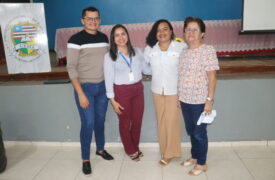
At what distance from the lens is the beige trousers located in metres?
2.03

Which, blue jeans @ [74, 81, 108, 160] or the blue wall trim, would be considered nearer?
blue jeans @ [74, 81, 108, 160]

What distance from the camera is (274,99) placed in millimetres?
2396

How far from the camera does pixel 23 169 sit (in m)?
2.25

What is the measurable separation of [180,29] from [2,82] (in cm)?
276

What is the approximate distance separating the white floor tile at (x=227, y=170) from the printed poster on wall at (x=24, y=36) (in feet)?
6.35

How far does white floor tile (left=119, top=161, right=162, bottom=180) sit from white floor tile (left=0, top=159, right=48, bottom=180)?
0.81 m

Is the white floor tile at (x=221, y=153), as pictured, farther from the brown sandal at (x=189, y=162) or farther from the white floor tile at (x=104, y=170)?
the white floor tile at (x=104, y=170)

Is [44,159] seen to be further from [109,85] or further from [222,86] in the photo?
[222,86]

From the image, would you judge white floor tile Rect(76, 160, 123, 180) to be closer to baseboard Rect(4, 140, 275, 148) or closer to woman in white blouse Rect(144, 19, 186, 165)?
baseboard Rect(4, 140, 275, 148)

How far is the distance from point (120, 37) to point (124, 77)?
33 centimetres

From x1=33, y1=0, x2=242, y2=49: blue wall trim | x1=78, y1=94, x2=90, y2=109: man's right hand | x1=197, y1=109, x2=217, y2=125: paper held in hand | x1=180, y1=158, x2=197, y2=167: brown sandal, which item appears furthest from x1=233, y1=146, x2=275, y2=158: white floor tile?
x1=33, y1=0, x2=242, y2=49: blue wall trim

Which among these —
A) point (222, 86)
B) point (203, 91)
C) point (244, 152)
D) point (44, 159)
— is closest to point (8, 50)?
point (44, 159)

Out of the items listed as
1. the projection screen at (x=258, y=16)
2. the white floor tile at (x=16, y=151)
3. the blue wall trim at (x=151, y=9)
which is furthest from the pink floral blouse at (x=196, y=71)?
the blue wall trim at (x=151, y=9)

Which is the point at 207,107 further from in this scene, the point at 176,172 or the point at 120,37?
the point at 120,37
